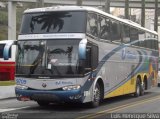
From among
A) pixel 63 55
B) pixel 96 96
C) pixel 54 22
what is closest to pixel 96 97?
pixel 96 96

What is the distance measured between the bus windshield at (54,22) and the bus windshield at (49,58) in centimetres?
47

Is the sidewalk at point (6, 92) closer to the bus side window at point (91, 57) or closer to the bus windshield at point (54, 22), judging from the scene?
the bus windshield at point (54, 22)

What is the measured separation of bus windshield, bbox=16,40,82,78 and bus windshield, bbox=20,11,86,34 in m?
0.47

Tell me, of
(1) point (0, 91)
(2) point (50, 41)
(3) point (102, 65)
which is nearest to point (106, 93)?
(3) point (102, 65)

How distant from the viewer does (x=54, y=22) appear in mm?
16656

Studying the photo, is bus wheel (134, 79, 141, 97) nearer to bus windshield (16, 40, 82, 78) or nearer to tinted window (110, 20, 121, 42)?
tinted window (110, 20, 121, 42)

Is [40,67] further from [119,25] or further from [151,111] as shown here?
[119,25]

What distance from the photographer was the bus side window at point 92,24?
16773 mm

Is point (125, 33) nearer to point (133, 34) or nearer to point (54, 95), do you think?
point (133, 34)

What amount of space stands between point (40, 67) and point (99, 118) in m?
3.27

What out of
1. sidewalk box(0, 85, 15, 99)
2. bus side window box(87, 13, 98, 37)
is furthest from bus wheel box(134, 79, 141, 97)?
bus side window box(87, 13, 98, 37)

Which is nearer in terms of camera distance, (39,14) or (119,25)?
(39,14)

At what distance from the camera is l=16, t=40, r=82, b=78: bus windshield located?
15914 millimetres

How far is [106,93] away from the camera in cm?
1866
